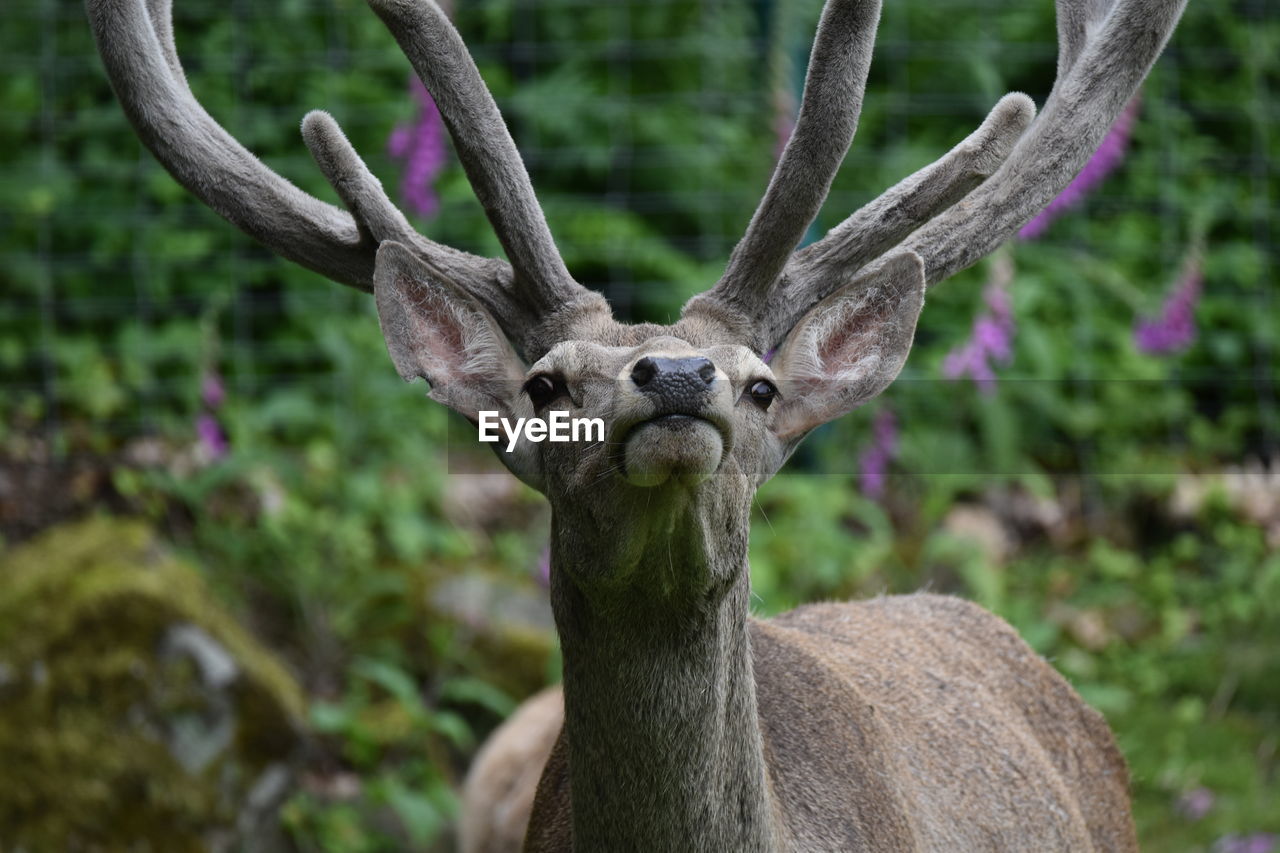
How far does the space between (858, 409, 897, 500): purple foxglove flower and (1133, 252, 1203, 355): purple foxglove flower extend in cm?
120

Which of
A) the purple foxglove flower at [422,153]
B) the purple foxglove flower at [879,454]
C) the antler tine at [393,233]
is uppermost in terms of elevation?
the purple foxglove flower at [422,153]

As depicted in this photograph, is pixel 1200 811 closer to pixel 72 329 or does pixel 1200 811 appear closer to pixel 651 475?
pixel 651 475

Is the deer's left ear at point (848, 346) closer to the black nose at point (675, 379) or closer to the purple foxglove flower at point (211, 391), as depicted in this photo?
the black nose at point (675, 379)

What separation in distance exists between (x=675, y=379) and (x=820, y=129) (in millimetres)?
741

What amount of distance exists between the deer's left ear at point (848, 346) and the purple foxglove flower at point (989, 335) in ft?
11.4

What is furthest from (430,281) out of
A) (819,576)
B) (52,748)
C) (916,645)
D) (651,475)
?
(819,576)

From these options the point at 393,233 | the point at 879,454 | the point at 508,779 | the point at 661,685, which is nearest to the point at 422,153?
the point at 879,454

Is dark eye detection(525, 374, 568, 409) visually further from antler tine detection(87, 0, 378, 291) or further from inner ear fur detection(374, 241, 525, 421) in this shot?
antler tine detection(87, 0, 378, 291)

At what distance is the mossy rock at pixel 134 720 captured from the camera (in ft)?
18.0

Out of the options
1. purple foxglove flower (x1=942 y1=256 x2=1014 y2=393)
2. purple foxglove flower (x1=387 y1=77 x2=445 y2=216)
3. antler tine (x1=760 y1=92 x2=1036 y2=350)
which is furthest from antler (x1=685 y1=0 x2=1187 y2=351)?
purple foxglove flower (x1=387 y1=77 x2=445 y2=216)

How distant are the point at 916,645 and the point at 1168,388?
4.74 metres

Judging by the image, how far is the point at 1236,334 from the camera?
28.1ft

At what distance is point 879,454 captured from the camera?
22.2 feet

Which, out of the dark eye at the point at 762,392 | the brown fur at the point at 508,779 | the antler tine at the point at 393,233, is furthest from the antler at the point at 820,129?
the brown fur at the point at 508,779
